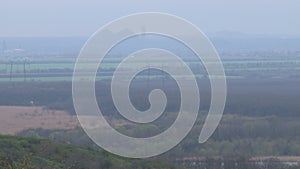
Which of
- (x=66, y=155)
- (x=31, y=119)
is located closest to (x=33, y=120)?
(x=31, y=119)

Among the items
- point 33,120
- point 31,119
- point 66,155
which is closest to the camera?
point 66,155

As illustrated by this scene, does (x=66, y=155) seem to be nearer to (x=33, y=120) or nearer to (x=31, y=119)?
(x=33, y=120)

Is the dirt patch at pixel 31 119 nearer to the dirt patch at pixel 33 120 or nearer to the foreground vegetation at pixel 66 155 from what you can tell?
the dirt patch at pixel 33 120

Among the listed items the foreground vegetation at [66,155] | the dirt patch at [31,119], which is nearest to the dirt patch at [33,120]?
the dirt patch at [31,119]

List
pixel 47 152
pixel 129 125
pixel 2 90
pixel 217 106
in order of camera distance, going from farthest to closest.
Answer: pixel 2 90 → pixel 129 125 → pixel 217 106 → pixel 47 152

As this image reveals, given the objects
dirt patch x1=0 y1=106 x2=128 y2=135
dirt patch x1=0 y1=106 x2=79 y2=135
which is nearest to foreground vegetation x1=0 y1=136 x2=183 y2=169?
dirt patch x1=0 y1=106 x2=128 y2=135

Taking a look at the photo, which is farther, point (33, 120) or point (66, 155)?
point (33, 120)

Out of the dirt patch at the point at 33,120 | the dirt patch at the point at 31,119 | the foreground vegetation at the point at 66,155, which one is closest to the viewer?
the foreground vegetation at the point at 66,155

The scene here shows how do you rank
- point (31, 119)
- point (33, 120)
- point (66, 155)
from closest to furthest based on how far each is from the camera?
point (66, 155)
point (33, 120)
point (31, 119)

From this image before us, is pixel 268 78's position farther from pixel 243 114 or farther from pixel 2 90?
pixel 243 114

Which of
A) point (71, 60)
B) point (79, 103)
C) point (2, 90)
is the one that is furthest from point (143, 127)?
point (71, 60)

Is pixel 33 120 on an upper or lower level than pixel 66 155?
lower
